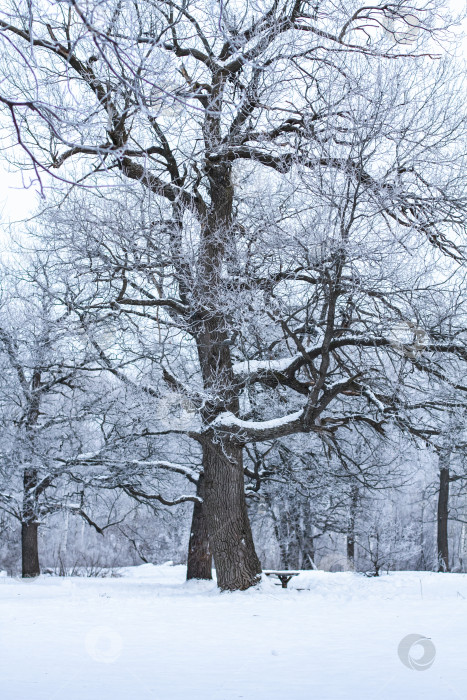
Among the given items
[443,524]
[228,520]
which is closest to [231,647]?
[228,520]

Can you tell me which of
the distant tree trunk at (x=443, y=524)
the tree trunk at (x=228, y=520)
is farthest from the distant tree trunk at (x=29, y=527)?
the distant tree trunk at (x=443, y=524)

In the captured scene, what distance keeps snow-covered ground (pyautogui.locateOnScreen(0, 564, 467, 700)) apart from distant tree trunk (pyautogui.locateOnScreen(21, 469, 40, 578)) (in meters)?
4.82

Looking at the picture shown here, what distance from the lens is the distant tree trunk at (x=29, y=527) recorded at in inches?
572

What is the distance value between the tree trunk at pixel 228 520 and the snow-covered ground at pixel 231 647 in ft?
1.02

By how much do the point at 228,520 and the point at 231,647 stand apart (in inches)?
178

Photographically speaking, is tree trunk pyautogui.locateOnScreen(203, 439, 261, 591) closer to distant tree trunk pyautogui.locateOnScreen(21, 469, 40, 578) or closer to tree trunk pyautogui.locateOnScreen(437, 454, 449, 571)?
distant tree trunk pyautogui.locateOnScreen(21, 469, 40, 578)

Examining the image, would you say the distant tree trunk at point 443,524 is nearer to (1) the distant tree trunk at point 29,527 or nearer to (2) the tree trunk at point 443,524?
(2) the tree trunk at point 443,524

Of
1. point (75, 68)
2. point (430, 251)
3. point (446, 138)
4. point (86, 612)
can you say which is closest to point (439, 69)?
point (446, 138)

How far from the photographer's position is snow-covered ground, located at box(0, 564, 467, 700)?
163 inches

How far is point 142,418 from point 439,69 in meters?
8.47

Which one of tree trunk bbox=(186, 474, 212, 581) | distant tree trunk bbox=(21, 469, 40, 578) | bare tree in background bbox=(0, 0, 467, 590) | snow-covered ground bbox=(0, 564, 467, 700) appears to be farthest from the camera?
distant tree trunk bbox=(21, 469, 40, 578)

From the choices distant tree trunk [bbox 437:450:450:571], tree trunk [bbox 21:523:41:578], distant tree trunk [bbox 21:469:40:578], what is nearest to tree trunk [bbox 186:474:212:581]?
distant tree trunk [bbox 21:469:40:578]

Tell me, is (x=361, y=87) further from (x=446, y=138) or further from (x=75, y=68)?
(x=75, y=68)

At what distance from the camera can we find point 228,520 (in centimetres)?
1015
